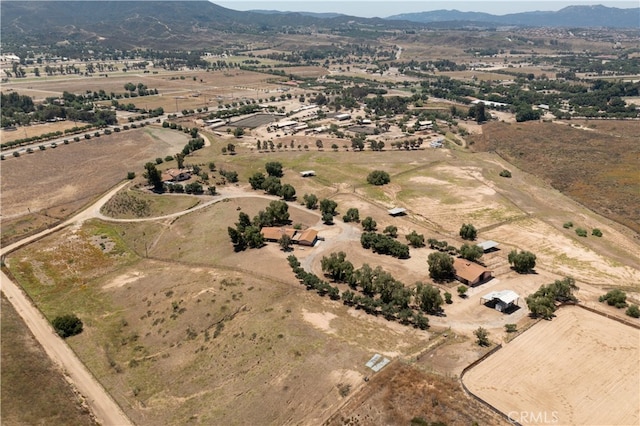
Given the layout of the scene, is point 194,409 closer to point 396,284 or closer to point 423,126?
point 396,284

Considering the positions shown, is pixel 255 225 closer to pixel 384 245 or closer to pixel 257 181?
pixel 257 181

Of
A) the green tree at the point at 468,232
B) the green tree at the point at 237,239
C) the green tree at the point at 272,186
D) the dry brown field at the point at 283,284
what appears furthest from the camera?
the green tree at the point at 272,186

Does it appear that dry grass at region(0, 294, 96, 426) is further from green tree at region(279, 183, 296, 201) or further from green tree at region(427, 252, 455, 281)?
green tree at region(279, 183, 296, 201)

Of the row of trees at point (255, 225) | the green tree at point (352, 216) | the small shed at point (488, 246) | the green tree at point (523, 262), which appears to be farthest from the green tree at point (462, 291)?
the row of trees at point (255, 225)

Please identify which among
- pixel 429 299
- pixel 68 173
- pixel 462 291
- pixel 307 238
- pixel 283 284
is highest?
pixel 68 173

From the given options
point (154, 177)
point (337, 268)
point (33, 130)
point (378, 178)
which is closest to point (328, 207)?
point (378, 178)

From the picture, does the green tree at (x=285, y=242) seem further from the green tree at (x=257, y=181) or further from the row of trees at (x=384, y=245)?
the green tree at (x=257, y=181)
